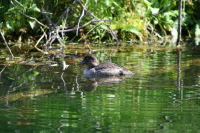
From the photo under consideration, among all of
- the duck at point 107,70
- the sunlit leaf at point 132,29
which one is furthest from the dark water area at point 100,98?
the sunlit leaf at point 132,29

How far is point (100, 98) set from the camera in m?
6.43

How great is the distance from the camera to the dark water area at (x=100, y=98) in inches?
192

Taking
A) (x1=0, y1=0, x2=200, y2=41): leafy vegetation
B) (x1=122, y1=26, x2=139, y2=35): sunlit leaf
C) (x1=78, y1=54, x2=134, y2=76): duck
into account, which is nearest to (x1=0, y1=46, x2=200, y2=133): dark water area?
(x1=78, y1=54, x2=134, y2=76): duck

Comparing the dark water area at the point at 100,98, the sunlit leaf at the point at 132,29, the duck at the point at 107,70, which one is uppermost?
the sunlit leaf at the point at 132,29

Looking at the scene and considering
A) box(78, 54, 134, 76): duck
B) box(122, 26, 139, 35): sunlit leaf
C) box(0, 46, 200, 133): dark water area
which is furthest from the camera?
box(122, 26, 139, 35): sunlit leaf

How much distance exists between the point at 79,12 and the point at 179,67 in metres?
6.59

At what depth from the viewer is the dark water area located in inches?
192

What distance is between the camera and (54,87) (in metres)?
7.47

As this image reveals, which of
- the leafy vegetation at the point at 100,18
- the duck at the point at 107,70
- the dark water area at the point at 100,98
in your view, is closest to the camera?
the dark water area at the point at 100,98

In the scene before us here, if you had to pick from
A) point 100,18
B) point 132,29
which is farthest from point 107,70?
point 132,29

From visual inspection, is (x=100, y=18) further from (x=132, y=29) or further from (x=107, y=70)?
(x=107, y=70)

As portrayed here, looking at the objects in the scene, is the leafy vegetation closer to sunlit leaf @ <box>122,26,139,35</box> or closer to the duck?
sunlit leaf @ <box>122,26,139,35</box>

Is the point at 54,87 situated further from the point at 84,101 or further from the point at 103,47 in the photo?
the point at 103,47

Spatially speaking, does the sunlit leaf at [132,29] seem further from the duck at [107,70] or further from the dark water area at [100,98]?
the duck at [107,70]
